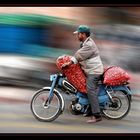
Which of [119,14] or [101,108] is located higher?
[119,14]

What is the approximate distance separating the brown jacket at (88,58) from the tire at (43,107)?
0.60 meters

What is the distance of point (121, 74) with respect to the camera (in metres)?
19.0

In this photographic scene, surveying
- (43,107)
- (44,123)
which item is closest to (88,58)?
(43,107)

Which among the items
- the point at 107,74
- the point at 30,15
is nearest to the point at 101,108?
the point at 107,74

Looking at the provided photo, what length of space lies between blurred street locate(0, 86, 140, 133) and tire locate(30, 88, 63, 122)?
0.24ft

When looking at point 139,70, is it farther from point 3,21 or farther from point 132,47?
point 3,21

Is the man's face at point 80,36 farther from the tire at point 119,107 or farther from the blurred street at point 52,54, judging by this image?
the tire at point 119,107

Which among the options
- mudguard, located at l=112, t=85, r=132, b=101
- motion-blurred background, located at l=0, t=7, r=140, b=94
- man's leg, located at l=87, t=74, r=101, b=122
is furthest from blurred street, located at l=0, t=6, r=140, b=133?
man's leg, located at l=87, t=74, r=101, b=122

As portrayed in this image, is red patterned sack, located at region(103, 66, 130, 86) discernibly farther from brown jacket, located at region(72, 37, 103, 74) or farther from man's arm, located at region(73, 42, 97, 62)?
man's arm, located at region(73, 42, 97, 62)

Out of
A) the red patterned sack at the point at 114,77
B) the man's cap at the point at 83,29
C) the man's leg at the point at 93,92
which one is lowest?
the man's leg at the point at 93,92

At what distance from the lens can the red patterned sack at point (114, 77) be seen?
62.0 ft

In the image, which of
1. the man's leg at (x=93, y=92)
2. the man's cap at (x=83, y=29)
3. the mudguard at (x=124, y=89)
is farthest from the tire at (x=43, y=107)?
the man's cap at (x=83, y=29)

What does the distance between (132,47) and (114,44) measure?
286mm

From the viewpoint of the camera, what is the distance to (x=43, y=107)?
749 inches
